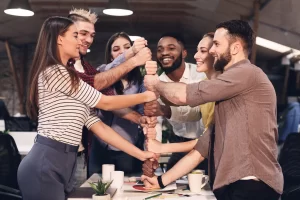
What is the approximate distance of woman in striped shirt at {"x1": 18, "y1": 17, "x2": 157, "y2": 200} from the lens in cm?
218

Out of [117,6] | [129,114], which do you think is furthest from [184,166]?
[117,6]

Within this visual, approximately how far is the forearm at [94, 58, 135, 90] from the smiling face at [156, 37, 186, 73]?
75cm

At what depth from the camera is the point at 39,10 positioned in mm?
10289

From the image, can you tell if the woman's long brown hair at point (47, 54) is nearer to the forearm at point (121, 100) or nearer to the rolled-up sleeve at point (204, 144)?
the forearm at point (121, 100)

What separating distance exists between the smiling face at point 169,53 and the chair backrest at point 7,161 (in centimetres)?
133

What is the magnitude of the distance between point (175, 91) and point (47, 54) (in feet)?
2.11

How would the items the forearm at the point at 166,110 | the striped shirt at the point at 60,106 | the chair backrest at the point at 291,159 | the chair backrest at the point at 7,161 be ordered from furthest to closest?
the chair backrest at the point at 291,159, the chair backrest at the point at 7,161, the forearm at the point at 166,110, the striped shirt at the point at 60,106

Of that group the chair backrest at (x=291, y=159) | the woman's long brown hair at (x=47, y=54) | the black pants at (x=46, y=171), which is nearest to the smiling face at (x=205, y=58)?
the woman's long brown hair at (x=47, y=54)

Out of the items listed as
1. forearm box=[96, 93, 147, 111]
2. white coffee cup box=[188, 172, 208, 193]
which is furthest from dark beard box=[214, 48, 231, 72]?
white coffee cup box=[188, 172, 208, 193]

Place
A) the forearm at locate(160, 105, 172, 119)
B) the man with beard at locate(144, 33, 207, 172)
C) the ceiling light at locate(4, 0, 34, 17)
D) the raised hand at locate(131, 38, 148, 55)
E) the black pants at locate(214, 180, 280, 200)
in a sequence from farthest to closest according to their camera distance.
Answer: the ceiling light at locate(4, 0, 34, 17), the man with beard at locate(144, 33, 207, 172), the forearm at locate(160, 105, 172, 119), the raised hand at locate(131, 38, 148, 55), the black pants at locate(214, 180, 280, 200)

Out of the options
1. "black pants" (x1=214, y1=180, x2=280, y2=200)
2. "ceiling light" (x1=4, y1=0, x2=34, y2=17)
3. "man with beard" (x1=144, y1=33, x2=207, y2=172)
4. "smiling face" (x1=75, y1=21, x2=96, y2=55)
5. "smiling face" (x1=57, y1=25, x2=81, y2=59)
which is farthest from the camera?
"ceiling light" (x1=4, y1=0, x2=34, y2=17)

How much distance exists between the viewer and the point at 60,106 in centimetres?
225

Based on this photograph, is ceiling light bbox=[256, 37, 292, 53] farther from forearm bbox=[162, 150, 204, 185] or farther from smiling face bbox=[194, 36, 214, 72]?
forearm bbox=[162, 150, 204, 185]

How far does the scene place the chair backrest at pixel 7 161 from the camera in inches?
142
